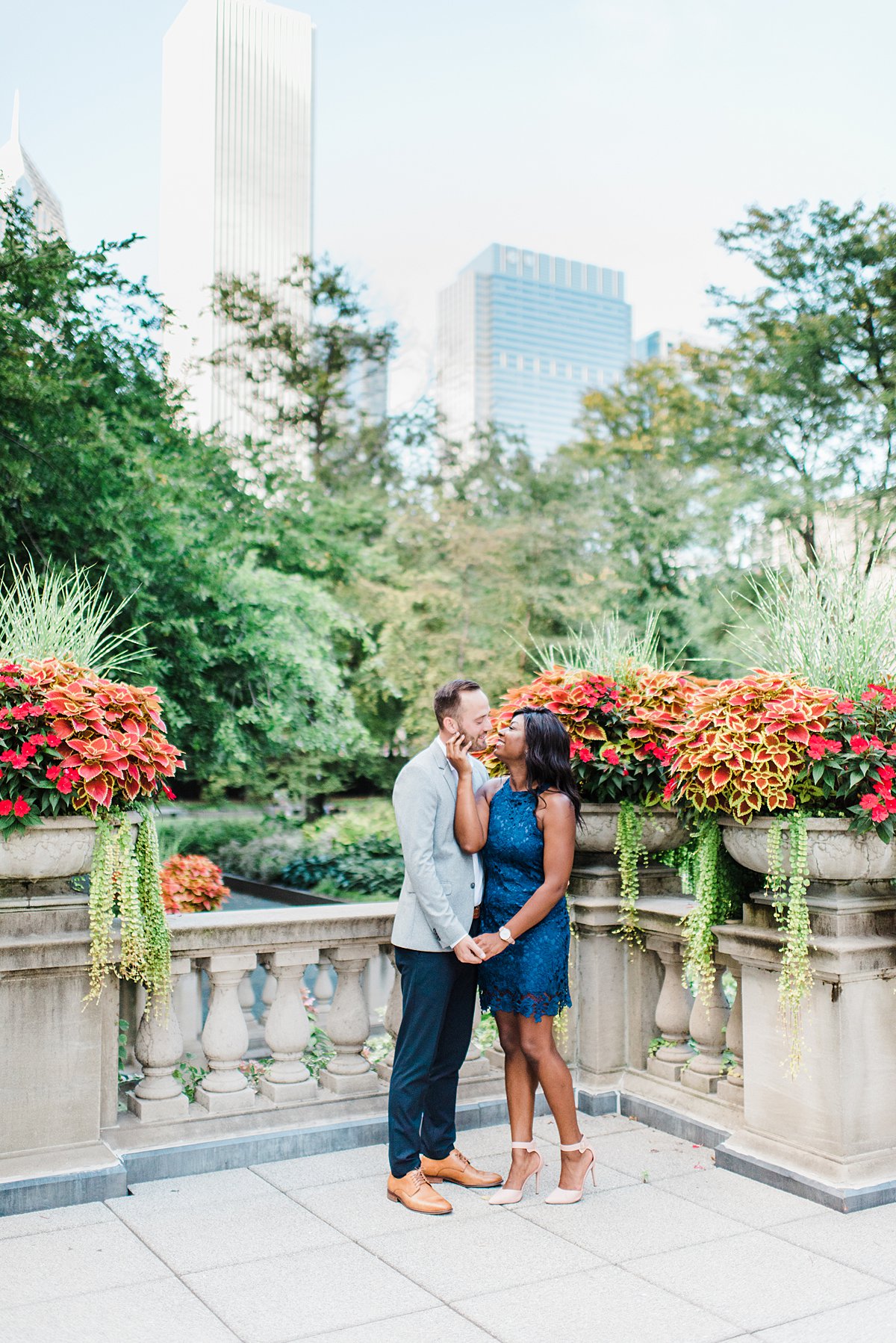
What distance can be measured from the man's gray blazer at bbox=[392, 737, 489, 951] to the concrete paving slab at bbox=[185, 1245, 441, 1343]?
1042mm

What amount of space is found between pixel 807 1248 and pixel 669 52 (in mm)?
15873

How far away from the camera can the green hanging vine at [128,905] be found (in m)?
4.03

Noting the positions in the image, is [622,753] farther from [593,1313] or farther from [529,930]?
[593,1313]

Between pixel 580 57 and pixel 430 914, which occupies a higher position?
pixel 580 57

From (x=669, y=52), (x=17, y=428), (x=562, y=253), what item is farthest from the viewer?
(x=562, y=253)

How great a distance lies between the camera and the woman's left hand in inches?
155

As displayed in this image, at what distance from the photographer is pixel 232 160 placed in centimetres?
4081

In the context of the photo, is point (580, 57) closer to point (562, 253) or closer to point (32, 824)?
point (32, 824)

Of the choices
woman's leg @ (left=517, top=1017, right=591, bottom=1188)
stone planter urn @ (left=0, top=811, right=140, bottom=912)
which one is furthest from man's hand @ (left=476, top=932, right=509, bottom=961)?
stone planter urn @ (left=0, top=811, right=140, bottom=912)

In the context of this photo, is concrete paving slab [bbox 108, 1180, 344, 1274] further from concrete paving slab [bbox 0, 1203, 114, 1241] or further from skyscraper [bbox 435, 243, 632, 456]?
skyscraper [bbox 435, 243, 632, 456]

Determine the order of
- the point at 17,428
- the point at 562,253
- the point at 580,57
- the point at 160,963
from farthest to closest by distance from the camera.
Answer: the point at 562,253
the point at 580,57
the point at 17,428
the point at 160,963

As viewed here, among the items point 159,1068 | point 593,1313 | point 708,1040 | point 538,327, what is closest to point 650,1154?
point 708,1040

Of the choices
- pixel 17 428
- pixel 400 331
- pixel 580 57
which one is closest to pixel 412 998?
pixel 17 428

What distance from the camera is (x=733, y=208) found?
21266mm
